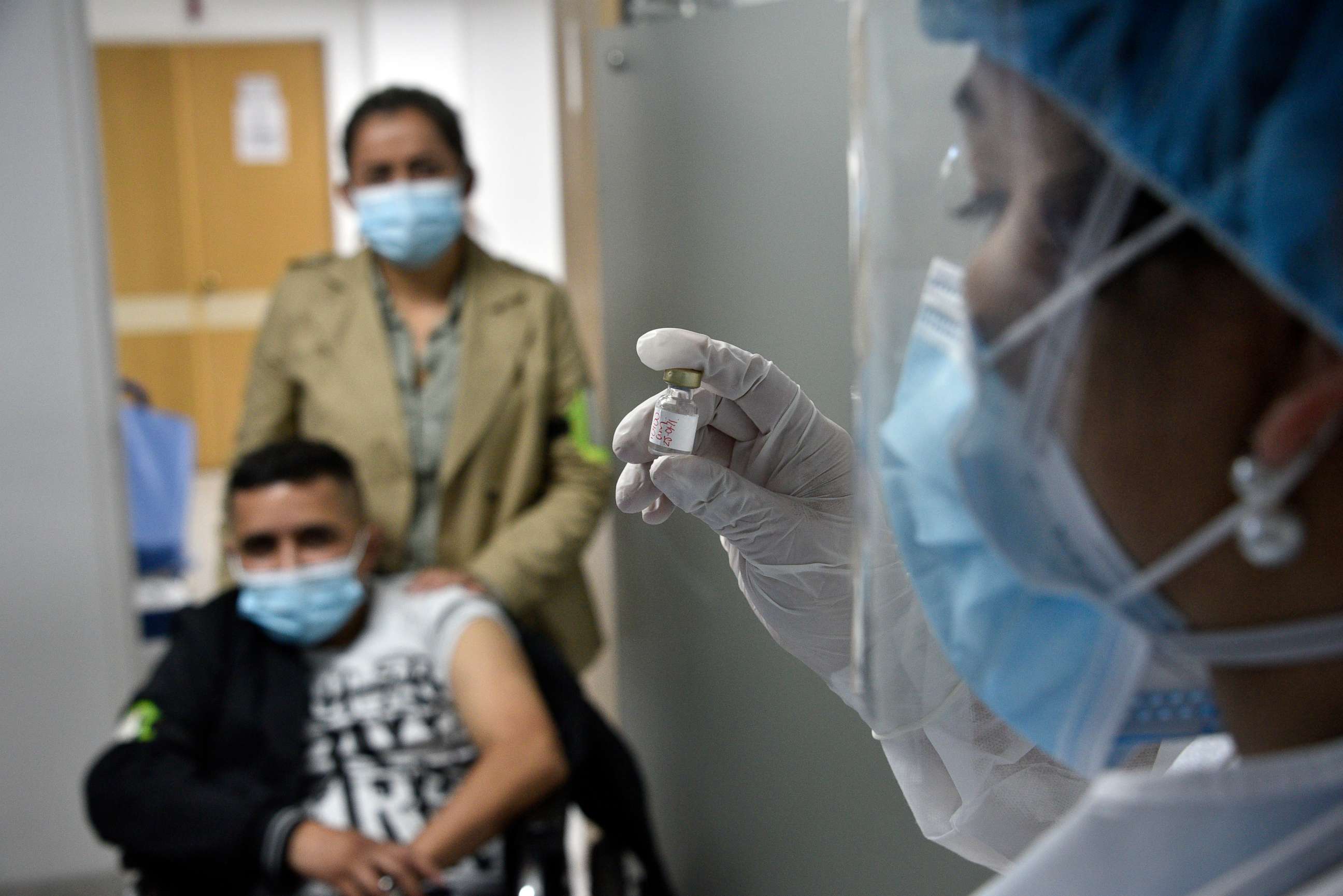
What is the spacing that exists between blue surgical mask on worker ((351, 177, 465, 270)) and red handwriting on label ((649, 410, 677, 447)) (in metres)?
1.39

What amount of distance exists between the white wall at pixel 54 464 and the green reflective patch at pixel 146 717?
94 centimetres

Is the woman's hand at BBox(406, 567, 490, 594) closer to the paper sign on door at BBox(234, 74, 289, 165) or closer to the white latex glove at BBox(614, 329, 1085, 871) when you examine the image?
the white latex glove at BBox(614, 329, 1085, 871)

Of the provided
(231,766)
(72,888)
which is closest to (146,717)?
(231,766)

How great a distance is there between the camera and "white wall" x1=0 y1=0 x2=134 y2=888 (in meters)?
2.38

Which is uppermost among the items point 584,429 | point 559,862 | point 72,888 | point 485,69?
point 485,69

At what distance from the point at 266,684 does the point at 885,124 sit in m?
1.47

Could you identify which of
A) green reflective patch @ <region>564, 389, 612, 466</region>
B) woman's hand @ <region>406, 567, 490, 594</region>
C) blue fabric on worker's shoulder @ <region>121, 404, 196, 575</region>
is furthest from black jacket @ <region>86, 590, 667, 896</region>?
blue fabric on worker's shoulder @ <region>121, 404, 196, 575</region>

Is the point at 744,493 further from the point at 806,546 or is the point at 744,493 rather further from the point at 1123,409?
the point at 1123,409

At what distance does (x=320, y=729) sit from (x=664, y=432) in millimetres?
1223

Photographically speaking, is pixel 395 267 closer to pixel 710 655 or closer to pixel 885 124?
pixel 710 655

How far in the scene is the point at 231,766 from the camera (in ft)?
5.44

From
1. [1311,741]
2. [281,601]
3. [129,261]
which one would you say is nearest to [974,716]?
[1311,741]

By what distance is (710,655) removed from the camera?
138 cm

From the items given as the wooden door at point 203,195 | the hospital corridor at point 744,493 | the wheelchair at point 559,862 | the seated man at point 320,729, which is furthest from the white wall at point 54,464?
the wooden door at point 203,195
